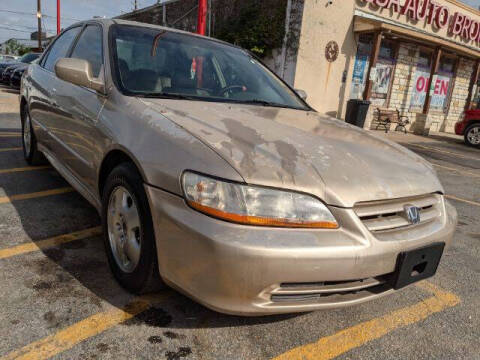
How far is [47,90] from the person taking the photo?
3521 millimetres

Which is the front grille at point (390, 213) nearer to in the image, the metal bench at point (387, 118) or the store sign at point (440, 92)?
the metal bench at point (387, 118)

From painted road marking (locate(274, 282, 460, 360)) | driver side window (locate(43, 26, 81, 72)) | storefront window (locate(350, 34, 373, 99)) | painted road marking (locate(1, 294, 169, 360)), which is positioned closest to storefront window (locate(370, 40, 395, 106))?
storefront window (locate(350, 34, 373, 99))

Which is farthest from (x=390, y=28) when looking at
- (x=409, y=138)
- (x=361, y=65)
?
(x=409, y=138)

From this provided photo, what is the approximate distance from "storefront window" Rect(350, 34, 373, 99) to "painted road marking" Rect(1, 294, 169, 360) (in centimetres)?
1240

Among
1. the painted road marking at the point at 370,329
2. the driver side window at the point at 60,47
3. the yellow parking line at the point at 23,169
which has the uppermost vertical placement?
the driver side window at the point at 60,47

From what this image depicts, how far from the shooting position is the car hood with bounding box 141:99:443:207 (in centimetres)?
171

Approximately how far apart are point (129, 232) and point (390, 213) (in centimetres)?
134

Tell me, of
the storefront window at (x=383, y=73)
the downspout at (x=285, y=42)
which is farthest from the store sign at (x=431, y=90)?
the downspout at (x=285, y=42)

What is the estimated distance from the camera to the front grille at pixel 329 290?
1657 millimetres

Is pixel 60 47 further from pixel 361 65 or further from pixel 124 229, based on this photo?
pixel 361 65

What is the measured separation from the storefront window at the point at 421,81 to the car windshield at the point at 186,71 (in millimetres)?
13794

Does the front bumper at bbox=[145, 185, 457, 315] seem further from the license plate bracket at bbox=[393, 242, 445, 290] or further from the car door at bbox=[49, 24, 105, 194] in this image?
the car door at bbox=[49, 24, 105, 194]

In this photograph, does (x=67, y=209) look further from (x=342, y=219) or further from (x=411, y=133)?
(x=411, y=133)

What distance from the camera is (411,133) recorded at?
15.1 metres
